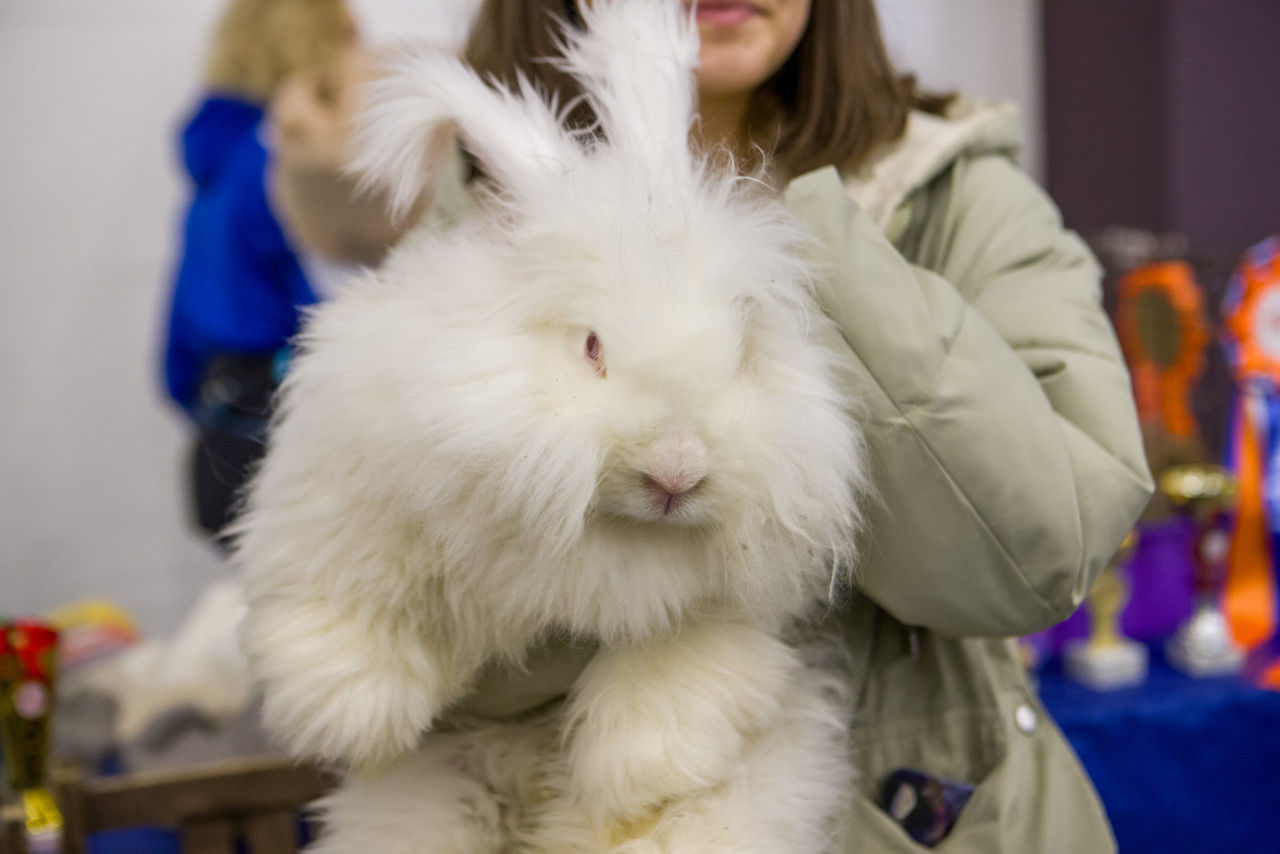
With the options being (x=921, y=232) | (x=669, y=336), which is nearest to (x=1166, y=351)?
(x=921, y=232)

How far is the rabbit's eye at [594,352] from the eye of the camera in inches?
22.3

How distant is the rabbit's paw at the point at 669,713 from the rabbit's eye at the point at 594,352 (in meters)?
0.18

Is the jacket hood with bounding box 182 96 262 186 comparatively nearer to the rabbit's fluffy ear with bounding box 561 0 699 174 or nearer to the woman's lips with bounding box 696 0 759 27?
the woman's lips with bounding box 696 0 759 27

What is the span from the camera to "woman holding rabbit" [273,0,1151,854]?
0.65 m

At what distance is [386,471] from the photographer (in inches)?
23.5

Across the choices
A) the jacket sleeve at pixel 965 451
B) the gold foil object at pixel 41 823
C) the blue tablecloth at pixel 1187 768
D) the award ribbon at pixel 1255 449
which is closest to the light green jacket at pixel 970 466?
the jacket sleeve at pixel 965 451

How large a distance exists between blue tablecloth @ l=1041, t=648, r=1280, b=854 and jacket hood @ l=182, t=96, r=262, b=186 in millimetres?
1613

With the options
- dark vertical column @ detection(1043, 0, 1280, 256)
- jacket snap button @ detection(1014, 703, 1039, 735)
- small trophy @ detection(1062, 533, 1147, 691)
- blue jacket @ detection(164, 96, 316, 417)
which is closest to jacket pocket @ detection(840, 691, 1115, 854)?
jacket snap button @ detection(1014, 703, 1039, 735)

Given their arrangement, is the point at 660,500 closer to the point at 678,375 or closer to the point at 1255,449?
the point at 678,375

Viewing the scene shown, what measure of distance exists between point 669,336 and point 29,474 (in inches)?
82.2

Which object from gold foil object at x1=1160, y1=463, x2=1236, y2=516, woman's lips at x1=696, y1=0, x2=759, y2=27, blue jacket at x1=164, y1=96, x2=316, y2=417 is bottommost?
gold foil object at x1=1160, y1=463, x2=1236, y2=516

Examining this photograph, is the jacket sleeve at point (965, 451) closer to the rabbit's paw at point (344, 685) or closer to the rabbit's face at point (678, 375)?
the rabbit's face at point (678, 375)

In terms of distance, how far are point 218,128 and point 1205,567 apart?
69.1 inches

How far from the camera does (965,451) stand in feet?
2.12
